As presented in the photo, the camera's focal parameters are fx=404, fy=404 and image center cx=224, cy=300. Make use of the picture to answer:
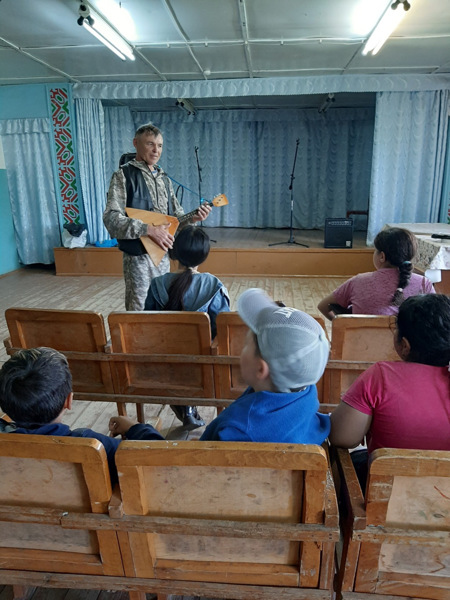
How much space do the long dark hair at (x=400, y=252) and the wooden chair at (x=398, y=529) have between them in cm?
101

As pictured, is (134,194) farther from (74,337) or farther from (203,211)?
(74,337)

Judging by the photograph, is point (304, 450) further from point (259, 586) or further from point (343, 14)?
point (343, 14)

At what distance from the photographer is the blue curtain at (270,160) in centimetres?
797

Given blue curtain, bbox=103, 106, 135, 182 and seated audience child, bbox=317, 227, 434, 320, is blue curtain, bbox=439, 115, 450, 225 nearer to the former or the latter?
seated audience child, bbox=317, 227, 434, 320

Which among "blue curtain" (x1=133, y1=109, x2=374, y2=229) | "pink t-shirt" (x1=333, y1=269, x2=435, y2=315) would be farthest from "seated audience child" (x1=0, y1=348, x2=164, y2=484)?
"blue curtain" (x1=133, y1=109, x2=374, y2=229)

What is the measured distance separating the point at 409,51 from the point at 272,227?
4536mm

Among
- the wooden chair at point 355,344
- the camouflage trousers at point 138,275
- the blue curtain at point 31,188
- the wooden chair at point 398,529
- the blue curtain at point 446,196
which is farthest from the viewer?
the blue curtain at point 31,188

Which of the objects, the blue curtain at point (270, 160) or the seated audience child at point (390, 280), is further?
the blue curtain at point (270, 160)

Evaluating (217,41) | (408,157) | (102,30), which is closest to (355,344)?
(102,30)

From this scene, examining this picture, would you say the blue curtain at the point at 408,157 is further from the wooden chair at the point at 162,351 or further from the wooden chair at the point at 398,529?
the wooden chair at the point at 398,529

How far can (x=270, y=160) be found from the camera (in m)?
8.27

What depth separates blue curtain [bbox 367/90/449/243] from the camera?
5.30m

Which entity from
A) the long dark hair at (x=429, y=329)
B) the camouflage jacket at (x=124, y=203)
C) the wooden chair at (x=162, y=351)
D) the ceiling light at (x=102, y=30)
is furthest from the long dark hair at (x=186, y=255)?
the ceiling light at (x=102, y=30)

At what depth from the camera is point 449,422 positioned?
843 mm
